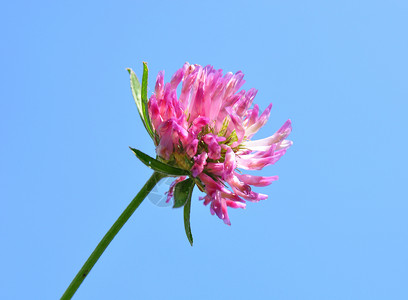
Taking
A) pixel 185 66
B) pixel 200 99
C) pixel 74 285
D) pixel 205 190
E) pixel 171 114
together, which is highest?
pixel 185 66

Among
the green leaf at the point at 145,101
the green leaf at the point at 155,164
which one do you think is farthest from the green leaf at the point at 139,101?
the green leaf at the point at 155,164

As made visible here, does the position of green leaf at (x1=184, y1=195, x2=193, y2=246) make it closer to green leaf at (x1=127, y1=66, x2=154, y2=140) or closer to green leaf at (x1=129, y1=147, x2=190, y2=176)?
green leaf at (x1=129, y1=147, x2=190, y2=176)

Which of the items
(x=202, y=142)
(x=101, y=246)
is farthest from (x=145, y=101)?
(x=101, y=246)

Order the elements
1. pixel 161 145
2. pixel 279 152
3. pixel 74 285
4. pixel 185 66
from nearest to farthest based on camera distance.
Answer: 1. pixel 74 285
2. pixel 161 145
3. pixel 279 152
4. pixel 185 66

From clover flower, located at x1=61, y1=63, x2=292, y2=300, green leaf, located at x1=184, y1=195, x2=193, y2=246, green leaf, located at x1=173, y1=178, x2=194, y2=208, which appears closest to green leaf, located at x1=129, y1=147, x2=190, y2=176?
clover flower, located at x1=61, y1=63, x2=292, y2=300

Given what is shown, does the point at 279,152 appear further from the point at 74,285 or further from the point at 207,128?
the point at 74,285

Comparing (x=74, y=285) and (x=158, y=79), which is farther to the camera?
(x=158, y=79)

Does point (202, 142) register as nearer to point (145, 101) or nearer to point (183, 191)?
point (183, 191)

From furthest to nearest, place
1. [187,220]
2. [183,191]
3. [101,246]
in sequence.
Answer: [187,220] → [183,191] → [101,246]

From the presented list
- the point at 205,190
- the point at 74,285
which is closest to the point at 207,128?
the point at 205,190
